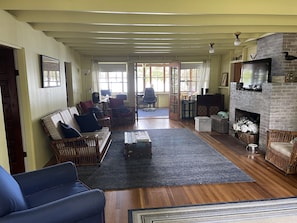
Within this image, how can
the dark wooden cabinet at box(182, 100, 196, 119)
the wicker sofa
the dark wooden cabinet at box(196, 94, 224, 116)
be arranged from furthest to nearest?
the dark wooden cabinet at box(182, 100, 196, 119) → the dark wooden cabinet at box(196, 94, 224, 116) → the wicker sofa

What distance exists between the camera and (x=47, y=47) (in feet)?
13.3

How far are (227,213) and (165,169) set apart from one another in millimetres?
1281

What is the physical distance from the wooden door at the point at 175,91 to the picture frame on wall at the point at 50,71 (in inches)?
156

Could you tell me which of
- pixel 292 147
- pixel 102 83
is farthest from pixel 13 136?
pixel 102 83

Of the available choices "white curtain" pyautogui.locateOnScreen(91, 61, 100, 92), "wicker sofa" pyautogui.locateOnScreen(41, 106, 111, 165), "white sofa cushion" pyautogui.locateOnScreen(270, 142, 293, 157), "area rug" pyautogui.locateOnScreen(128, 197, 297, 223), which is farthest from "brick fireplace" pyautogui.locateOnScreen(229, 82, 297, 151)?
"white curtain" pyautogui.locateOnScreen(91, 61, 100, 92)

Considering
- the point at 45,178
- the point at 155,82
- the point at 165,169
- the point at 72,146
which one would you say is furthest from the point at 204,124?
the point at 155,82

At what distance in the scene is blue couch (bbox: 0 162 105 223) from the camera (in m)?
1.44

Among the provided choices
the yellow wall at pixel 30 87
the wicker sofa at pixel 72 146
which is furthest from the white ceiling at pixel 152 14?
the wicker sofa at pixel 72 146

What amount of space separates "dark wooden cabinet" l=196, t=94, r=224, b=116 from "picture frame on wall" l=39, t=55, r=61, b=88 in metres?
4.44

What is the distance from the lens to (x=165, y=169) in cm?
347

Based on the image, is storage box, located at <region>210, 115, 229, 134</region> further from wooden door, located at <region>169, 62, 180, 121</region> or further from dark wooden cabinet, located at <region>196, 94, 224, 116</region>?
wooden door, located at <region>169, 62, 180, 121</region>

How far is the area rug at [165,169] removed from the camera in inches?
121

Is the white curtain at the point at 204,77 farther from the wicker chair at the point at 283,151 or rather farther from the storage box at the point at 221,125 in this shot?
the wicker chair at the point at 283,151

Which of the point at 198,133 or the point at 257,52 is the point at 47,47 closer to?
the point at 198,133
